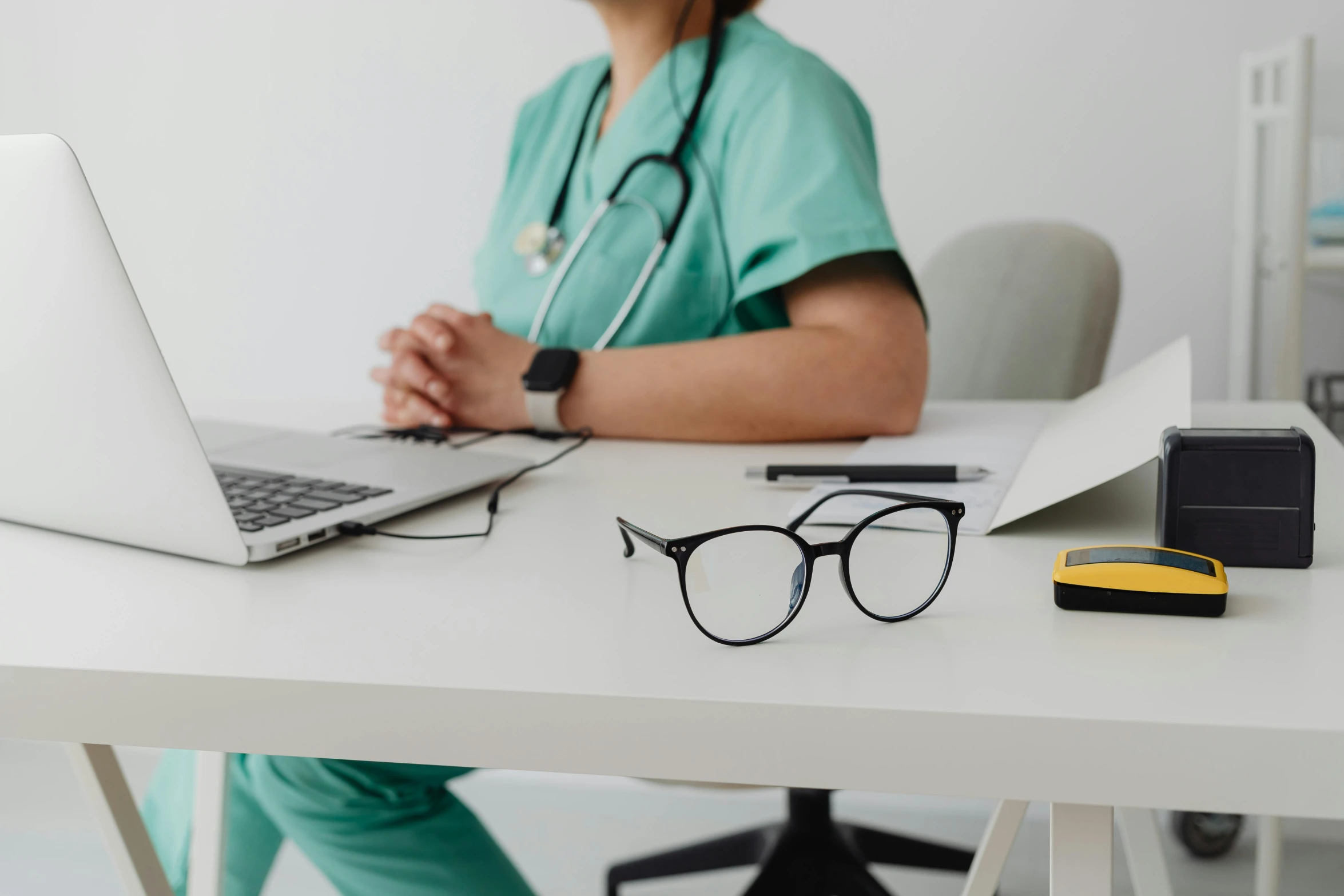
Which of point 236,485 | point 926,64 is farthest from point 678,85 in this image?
point 926,64

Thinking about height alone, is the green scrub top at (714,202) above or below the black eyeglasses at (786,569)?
above

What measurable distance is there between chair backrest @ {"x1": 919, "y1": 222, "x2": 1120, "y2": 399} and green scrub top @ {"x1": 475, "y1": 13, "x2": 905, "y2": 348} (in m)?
0.36

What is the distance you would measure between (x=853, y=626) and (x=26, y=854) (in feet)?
4.92

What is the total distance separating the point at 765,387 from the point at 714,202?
27 cm

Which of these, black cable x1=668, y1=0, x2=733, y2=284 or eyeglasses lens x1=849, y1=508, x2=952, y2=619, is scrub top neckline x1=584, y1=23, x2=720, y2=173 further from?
eyeglasses lens x1=849, y1=508, x2=952, y2=619

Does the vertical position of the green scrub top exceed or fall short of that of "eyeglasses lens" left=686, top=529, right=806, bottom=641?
it exceeds it

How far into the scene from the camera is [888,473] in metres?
0.54

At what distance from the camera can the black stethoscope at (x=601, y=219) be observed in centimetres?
92

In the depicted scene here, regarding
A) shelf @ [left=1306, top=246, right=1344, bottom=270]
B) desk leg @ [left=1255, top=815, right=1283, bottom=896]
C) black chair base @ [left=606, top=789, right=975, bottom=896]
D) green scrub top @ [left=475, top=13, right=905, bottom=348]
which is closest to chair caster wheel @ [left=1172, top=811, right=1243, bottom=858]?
desk leg @ [left=1255, top=815, right=1283, bottom=896]

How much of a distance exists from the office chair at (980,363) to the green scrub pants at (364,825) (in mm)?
495

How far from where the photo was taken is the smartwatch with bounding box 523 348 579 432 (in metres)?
0.75

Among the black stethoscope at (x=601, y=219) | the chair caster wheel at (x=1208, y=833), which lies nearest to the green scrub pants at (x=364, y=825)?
the black stethoscope at (x=601, y=219)

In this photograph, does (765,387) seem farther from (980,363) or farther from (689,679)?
(980,363)

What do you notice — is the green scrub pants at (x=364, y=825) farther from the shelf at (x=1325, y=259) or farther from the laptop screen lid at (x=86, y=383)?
the shelf at (x=1325, y=259)
